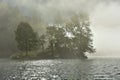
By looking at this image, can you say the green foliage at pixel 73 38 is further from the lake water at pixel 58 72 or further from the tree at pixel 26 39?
the lake water at pixel 58 72

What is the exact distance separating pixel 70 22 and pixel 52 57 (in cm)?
2470

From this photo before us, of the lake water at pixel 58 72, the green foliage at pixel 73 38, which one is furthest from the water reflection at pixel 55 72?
the green foliage at pixel 73 38

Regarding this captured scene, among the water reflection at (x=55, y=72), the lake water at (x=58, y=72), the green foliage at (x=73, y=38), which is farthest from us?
the green foliage at (x=73, y=38)

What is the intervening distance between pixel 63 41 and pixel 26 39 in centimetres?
2274

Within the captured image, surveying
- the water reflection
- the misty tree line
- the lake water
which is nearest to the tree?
the misty tree line

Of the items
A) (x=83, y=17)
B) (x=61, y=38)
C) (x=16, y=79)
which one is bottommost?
(x=16, y=79)

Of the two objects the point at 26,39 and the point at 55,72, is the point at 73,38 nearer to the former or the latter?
the point at 26,39

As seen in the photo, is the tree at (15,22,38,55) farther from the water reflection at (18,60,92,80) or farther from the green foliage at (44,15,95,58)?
the water reflection at (18,60,92,80)

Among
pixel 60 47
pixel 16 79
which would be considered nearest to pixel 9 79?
pixel 16 79

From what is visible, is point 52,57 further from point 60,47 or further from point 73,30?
point 73,30

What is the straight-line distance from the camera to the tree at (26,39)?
17712 centimetres

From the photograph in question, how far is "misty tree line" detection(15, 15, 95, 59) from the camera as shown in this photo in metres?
176

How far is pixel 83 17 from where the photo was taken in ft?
595

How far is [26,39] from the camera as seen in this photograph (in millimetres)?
178625
